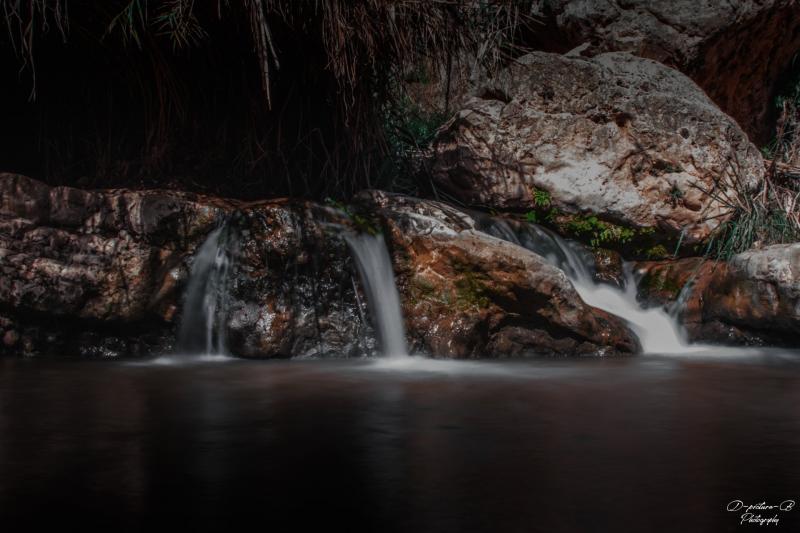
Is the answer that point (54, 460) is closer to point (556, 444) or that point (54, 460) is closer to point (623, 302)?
point (556, 444)

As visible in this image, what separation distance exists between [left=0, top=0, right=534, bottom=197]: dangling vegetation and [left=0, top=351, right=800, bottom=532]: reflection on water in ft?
6.75

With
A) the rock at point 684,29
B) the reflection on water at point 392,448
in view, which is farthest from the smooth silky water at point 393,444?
the rock at point 684,29

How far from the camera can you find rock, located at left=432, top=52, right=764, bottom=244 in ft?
23.8

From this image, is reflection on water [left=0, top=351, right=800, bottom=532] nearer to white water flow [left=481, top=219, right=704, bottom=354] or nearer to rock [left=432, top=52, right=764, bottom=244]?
white water flow [left=481, top=219, right=704, bottom=354]

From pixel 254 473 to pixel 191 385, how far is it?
67.7 inches

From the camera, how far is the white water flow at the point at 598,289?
607cm

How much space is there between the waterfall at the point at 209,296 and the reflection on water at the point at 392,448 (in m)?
0.61

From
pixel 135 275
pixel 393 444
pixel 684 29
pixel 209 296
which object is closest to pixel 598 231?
pixel 684 29

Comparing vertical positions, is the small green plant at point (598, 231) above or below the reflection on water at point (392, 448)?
above

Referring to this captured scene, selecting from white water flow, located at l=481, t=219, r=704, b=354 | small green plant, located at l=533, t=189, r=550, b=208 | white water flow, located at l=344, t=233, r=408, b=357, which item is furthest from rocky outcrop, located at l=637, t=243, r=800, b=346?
white water flow, located at l=344, t=233, r=408, b=357

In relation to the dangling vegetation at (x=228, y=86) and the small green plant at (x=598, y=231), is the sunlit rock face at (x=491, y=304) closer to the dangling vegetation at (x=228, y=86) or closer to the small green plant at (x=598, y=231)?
the dangling vegetation at (x=228, y=86)

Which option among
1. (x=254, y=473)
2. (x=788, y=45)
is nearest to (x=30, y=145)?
(x=254, y=473)

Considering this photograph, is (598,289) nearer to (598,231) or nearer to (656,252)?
(598,231)

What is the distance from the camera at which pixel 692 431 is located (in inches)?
123
